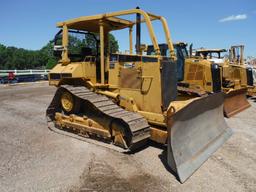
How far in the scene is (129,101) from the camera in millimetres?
6277

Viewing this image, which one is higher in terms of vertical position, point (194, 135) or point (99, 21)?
point (99, 21)

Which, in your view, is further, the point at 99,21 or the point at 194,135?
the point at 99,21

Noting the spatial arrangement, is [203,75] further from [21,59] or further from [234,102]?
[21,59]

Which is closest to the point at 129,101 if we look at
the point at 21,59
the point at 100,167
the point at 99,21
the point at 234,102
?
the point at 100,167

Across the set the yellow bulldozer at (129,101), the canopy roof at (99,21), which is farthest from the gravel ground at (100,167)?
the canopy roof at (99,21)

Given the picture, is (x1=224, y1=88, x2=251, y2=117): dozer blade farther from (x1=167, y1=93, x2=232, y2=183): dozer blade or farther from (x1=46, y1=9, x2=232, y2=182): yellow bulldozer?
(x1=167, y1=93, x2=232, y2=183): dozer blade

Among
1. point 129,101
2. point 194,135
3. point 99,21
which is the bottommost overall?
point 194,135

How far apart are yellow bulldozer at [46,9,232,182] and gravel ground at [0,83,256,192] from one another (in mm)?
268

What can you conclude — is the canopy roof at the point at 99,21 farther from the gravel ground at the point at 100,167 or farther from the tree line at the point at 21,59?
the tree line at the point at 21,59

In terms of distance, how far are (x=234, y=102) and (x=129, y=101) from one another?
226 inches

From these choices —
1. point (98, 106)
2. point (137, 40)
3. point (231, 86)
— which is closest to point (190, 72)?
point (231, 86)

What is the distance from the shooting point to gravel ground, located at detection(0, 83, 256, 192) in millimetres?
4105

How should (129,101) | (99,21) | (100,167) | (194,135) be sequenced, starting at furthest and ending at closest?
(99,21)
(129,101)
(194,135)
(100,167)

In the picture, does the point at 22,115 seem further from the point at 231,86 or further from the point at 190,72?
the point at 231,86
